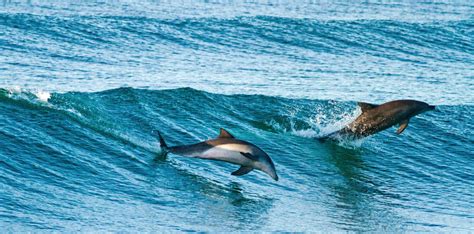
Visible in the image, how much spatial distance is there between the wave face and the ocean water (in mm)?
43

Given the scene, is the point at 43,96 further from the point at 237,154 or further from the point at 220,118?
the point at 237,154

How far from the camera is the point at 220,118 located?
22.3 metres

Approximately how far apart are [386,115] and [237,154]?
14.4 feet

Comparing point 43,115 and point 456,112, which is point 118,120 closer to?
point 43,115

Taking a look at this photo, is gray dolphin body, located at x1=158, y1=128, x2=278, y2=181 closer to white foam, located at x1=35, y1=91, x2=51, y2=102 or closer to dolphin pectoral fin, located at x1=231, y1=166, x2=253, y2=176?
dolphin pectoral fin, located at x1=231, y1=166, x2=253, y2=176

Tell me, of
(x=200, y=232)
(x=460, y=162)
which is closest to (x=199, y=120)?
(x=460, y=162)

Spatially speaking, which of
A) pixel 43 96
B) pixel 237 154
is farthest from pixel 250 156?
pixel 43 96

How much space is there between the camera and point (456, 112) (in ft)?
83.1

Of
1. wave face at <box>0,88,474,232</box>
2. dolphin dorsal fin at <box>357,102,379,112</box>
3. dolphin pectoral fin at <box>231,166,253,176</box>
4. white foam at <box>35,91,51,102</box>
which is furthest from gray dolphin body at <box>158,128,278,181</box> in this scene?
white foam at <box>35,91,51,102</box>

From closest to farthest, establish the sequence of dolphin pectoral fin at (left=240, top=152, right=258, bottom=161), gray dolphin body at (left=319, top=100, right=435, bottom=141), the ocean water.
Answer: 1. the ocean water
2. dolphin pectoral fin at (left=240, top=152, right=258, bottom=161)
3. gray dolphin body at (left=319, top=100, right=435, bottom=141)

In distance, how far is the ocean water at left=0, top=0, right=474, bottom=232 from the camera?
599 inches

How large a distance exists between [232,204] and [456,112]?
440 inches

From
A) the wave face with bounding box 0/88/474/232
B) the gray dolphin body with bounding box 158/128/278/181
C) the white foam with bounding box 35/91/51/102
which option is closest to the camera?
the wave face with bounding box 0/88/474/232

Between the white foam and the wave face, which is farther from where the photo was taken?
the white foam
